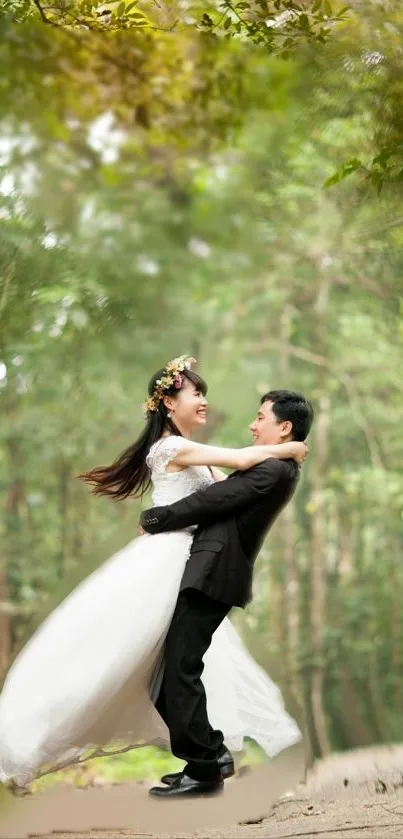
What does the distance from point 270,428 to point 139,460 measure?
463mm

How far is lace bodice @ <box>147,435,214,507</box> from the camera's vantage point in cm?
350

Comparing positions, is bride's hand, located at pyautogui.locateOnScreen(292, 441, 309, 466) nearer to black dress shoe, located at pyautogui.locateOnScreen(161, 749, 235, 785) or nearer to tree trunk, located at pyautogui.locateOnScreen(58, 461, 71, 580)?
black dress shoe, located at pyautogui.locateOnScreen(161, 749, 235, 785)

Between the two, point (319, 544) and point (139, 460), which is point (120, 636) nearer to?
point (139, 460)

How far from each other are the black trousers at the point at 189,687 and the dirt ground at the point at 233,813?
0.60 feet

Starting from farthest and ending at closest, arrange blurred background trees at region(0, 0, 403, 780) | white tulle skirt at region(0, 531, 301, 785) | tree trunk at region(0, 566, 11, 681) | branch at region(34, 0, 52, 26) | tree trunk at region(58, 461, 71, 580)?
tree trunk at region(58, 461, 71, 580) < tree trunk at region(0, 566, 11, 681) < blurred background trees at region(0, 0, 403, 780) < branch at region(34, 0, 52, 26) < white tulle skirt at region(0, 531, 301, 785)

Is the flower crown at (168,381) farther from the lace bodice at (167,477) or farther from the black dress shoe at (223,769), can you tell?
the black dress shoe at (223,769)

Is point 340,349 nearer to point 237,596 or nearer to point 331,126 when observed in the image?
→ point 331,126

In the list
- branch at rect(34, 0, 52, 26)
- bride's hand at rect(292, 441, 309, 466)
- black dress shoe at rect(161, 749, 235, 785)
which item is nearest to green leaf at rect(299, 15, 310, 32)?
branch at rect(34, 0, 52, 26)

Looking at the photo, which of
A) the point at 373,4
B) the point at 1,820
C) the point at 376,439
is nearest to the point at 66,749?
the point at 1,820

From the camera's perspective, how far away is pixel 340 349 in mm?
11328

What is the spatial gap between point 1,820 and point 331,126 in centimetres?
604

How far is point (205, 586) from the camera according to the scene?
10.9 ft

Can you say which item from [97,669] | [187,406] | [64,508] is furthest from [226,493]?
[64,508]

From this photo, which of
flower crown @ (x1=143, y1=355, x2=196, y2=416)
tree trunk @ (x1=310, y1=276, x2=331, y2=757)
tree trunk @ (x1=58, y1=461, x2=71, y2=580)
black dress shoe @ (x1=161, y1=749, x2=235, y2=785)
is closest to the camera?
black dress shoe @ (x1=161, y1=749, x2=235, y2=785)
